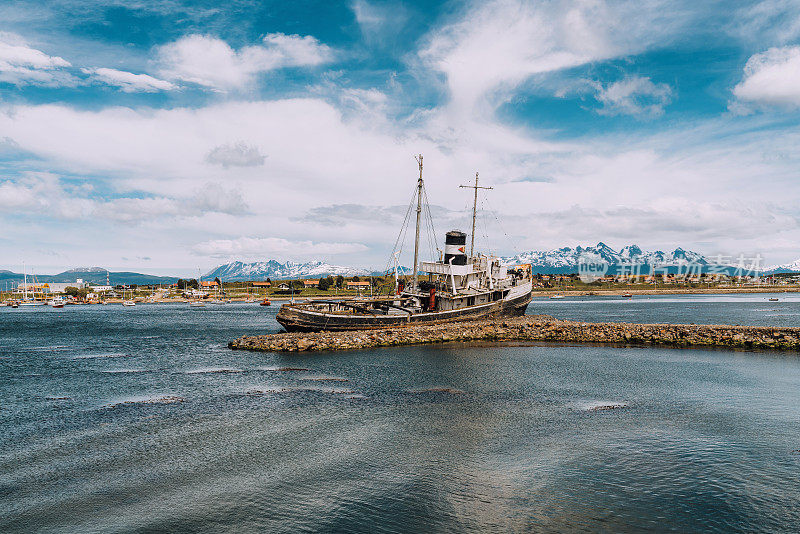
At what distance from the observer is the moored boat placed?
192ft

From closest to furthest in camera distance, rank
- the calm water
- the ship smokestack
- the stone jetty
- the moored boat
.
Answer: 1. the calm water
2. the stone jetty
3. the moored boat
4. the ship smokestack

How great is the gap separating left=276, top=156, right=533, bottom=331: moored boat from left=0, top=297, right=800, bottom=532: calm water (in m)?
19.1

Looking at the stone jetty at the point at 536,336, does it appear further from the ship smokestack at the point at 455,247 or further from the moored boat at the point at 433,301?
the ship smokestack at the point at 455,247

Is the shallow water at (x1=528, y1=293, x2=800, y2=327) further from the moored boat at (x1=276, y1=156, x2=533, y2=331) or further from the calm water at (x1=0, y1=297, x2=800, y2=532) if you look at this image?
the calm water at (x1=0, y1=297, x2=800, y2=532)

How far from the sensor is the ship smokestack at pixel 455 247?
6689 centimetres

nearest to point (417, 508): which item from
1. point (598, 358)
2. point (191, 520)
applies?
point (191, 520)

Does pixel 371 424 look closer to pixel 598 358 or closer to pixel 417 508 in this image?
pixel 417 508

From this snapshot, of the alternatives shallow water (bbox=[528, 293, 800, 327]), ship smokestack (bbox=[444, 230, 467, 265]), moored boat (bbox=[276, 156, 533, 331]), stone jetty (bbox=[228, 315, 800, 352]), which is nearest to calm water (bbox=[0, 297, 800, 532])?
stone jetty (bbox=[228, 315, 800, 352])

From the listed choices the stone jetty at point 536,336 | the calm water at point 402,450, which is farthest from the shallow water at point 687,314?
the calm water at point 402,450

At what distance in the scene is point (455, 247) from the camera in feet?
221

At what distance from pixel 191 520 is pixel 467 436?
12050 mm

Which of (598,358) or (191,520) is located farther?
(598,358)

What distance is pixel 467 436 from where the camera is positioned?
2175 centimetres

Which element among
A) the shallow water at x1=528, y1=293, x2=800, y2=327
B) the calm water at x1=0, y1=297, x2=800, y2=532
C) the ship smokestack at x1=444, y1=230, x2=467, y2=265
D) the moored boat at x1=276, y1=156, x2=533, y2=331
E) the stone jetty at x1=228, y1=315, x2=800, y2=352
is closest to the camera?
the calm water at x1=0, y1=297, x2=800, y2=532
